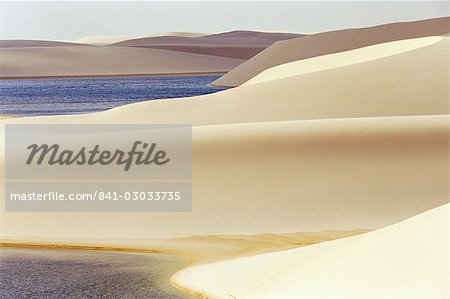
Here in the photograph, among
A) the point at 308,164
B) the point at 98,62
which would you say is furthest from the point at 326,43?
the point at 308,164

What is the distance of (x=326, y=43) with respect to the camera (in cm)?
8525

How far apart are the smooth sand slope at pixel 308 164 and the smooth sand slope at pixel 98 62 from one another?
72.6 metres

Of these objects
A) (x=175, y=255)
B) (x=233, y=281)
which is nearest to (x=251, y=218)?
(x=175, y=255)

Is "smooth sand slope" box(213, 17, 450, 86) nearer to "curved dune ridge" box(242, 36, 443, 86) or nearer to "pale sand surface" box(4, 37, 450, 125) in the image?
"curved dune ridge" box(242, 36, 443, 86)

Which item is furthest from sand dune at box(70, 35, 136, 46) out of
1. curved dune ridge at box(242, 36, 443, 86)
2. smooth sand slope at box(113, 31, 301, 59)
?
curved dune ridge at box(242, 36, 443, 86)

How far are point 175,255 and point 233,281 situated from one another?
317cm

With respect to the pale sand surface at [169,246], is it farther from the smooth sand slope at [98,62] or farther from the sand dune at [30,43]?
the sand dune at [30,43]

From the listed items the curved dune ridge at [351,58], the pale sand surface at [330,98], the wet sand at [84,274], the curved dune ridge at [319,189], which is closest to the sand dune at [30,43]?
the curved dune ridge at [351,58]

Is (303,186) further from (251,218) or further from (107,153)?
(107,153)

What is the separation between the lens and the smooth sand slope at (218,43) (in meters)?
134

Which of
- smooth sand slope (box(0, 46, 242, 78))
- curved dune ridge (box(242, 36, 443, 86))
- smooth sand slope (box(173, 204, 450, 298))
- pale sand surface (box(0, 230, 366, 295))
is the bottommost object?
smooth sand slope (box(0, 46, 242, 78))

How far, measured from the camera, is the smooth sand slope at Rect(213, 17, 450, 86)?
70.4 meters

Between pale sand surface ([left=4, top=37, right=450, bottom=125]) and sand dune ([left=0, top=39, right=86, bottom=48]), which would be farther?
sand dune ([left=0, top=39, right=86, bottom=48])

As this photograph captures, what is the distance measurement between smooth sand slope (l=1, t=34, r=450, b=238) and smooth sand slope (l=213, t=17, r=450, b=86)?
3741 cm
